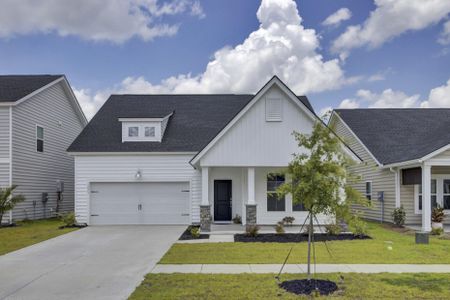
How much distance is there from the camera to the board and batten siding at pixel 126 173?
65.1 ft

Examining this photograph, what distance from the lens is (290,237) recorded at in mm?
14867

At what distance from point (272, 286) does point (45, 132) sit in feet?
60.7

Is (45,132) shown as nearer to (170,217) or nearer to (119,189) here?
(119,189)

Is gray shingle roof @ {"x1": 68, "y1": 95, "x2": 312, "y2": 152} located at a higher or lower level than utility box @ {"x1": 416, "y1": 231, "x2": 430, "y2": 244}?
higher

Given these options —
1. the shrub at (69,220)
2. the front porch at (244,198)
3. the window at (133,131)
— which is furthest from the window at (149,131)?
the shrub at (69,220)

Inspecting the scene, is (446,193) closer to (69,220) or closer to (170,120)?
(170,120)

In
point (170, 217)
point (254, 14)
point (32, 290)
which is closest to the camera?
point (32, 290)

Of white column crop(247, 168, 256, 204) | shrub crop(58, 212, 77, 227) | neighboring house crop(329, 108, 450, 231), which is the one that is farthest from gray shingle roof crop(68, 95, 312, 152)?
neighboring house crop(329, 108, 450, 231)

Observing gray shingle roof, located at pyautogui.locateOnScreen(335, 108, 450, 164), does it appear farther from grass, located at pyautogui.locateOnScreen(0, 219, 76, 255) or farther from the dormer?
grass, located at pyautogui.locateOnScreen(0, 219, 76, 255)

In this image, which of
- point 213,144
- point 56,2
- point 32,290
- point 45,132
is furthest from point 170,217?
point 32,290

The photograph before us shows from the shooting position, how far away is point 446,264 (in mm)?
10281

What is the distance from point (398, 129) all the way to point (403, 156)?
478 cm

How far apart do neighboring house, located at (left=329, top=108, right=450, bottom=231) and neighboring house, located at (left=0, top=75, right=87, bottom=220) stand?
14674 millimetres

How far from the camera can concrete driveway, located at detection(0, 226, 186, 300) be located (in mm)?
8055
